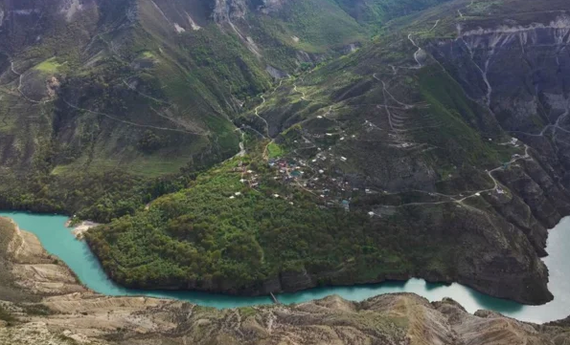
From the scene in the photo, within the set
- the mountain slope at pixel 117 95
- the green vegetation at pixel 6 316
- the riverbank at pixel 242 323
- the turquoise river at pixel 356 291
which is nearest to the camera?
the green vegetation at pixel 6 316

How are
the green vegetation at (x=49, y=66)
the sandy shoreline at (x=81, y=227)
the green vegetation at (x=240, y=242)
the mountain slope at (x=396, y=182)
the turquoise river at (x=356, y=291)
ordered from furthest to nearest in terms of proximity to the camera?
the green vegetation at (x=49, y=66)
the sandy shoreline at (x=81, y=227)
the mountain slope at (x=396, y=182)
the green vegetation at (x=240, y=242)
the turquoise river at (x=356, y=291)

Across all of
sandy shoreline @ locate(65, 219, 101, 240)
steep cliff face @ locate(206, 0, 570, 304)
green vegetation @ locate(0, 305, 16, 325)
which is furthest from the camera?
sandy shoreline @ locate(65, 219, 101, 240)

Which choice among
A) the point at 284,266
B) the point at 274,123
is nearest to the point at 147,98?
the point at 274,123

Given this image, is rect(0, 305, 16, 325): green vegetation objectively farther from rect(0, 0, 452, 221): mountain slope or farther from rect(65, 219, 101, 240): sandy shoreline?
rect(0, 0, 452, 221): mountain slope

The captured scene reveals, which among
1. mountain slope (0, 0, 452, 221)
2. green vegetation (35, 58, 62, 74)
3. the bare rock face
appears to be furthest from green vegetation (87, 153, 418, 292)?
the bare rock face

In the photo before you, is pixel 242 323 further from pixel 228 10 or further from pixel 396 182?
pixel 228 10

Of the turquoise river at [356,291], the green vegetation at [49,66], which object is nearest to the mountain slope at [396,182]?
the turquoise river at [356,291]

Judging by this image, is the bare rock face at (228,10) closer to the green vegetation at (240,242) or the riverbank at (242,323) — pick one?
the green vegetation at (240,242)

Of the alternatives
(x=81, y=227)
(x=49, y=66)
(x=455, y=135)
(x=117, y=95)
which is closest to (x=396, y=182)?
(x=455, y=135)
